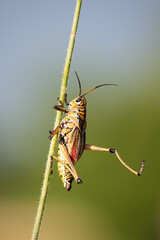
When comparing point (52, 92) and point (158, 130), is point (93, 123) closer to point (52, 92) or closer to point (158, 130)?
point (158, 130)

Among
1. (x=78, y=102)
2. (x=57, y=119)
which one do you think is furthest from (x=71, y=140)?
(x=57, y=119)

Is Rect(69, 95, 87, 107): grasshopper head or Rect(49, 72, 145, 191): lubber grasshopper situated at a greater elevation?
Rect(69, 95, 87, 107): grasshopper head

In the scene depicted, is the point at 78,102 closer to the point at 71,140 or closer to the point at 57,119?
the point at 71,140

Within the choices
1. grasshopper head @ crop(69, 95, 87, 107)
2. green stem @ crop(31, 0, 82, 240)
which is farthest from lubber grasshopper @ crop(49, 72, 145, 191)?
green stem @ crop(31, 0, 82, 240)

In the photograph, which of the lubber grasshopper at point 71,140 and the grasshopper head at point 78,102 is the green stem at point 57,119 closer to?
the lubber grasshopper at point 71,140

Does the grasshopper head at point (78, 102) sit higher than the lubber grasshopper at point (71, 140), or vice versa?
the grasshopper head at point (78, 102)

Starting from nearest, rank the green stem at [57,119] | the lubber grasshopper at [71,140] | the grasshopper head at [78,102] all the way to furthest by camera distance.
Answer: the green stem at [57,119]
the lubber grasshopper at [71,140]
the grasshopper head at [78,102]

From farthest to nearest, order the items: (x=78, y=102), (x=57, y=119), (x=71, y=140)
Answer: (x=78, y=102), (x=71, y=140), (x=57, y=119)

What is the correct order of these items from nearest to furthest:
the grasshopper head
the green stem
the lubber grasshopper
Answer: the green stem
the lubber grasshopper
the grasshopper head

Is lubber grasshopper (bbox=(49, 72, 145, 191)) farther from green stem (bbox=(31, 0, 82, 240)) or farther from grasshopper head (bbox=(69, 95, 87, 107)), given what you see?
green stem (bbox=(31, 0, 82, 240))

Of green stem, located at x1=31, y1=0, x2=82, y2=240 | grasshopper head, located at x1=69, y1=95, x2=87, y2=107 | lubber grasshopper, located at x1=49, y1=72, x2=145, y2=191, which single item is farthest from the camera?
grasshopper head, located at x1=69, y1=95, x2=87, y2=107

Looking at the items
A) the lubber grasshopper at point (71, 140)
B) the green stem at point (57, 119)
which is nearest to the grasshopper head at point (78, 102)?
the lubber grasshopper at point (71, 140)

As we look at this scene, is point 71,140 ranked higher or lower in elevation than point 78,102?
lower
